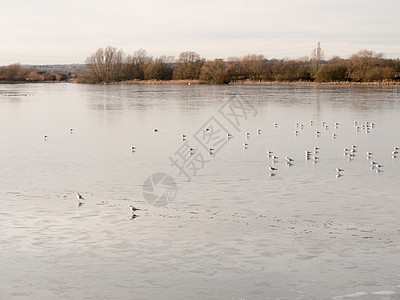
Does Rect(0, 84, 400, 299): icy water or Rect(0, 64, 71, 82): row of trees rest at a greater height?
Rect(0, 64, 71, 82): row of trees

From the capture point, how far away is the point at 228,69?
8612 centimetres

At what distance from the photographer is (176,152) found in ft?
59.7

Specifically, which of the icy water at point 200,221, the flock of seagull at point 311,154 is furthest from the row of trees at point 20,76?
the icy water at point 200,221

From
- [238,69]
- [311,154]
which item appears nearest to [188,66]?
[238,69]

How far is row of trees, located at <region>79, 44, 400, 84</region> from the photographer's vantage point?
3068 inches

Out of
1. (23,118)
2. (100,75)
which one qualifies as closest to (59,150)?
(23,118)

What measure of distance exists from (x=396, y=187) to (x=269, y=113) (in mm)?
19850

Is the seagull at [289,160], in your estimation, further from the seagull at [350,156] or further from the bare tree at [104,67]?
the bare tree at [104,67]

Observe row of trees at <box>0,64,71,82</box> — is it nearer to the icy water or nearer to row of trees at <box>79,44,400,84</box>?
row of trees at <box>79,44,400,84</box>

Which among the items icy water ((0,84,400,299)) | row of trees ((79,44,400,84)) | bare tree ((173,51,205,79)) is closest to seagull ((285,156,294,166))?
icy water ((0,84,400,299))

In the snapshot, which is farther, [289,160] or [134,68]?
[134,68]

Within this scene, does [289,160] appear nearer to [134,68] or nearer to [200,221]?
[200,221]

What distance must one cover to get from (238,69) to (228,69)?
19.0ft

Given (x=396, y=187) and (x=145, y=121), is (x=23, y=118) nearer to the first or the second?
(x=145, y=121)
